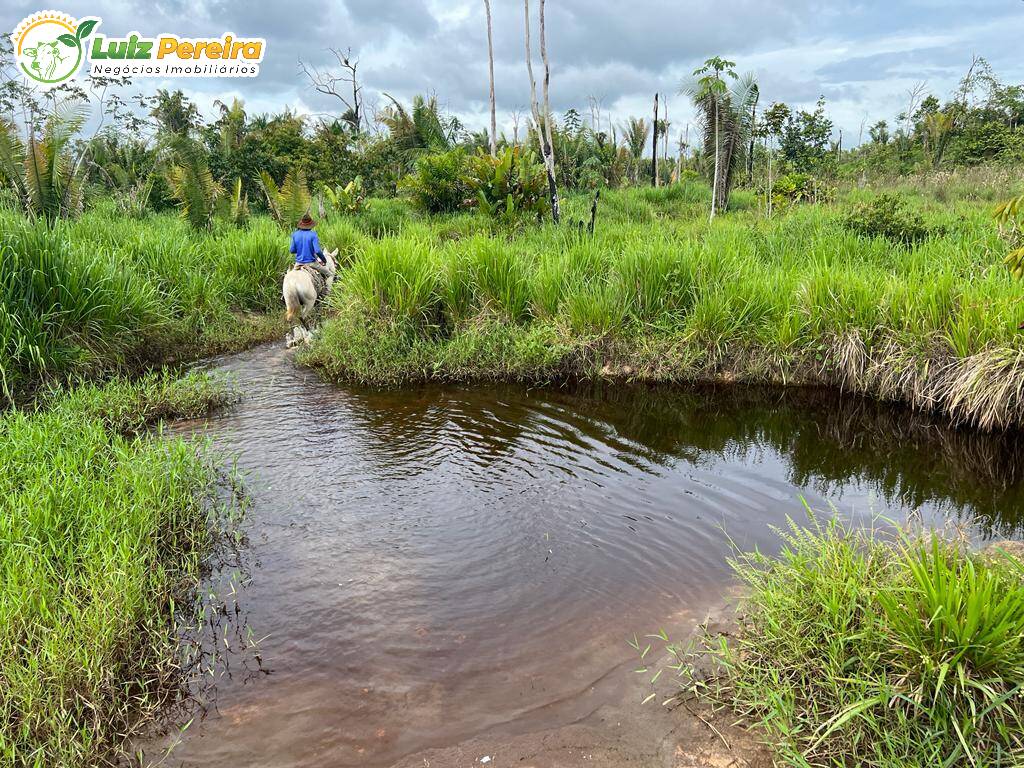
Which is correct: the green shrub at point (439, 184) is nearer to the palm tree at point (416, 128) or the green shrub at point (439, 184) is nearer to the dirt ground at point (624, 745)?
the palm tree at point (416, 128)

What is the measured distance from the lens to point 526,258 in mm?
8695

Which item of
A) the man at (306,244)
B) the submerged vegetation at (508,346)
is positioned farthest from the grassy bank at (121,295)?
the man at (306,244)

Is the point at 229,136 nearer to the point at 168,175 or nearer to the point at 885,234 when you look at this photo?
the point at 168,175

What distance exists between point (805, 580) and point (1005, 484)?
3.19m

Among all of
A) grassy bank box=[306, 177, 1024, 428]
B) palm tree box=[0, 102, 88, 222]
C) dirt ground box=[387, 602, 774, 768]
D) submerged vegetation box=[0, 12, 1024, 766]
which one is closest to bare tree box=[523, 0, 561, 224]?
submerged vegetation box=[0, 12, 1024, 766]

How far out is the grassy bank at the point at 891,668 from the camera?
6.63ft

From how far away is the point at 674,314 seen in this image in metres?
7.22

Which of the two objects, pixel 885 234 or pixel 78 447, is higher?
pixel 885 234

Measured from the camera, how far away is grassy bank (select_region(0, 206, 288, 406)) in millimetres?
5879

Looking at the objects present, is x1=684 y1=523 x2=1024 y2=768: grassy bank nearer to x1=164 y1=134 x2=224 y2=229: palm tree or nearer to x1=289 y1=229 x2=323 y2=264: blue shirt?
x1=289 y1=229 x2=323 y2=264: blue shirt

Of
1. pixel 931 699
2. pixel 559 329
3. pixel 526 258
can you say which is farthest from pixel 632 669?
pixel 526 258

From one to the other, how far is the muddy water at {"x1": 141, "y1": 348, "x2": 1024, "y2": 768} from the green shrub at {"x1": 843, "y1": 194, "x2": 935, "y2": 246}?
4338 mm

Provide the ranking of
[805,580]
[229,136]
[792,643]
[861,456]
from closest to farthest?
[792,643]
[805,580]
[861,456]
[229,136]

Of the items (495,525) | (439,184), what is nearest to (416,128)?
(439,184)
